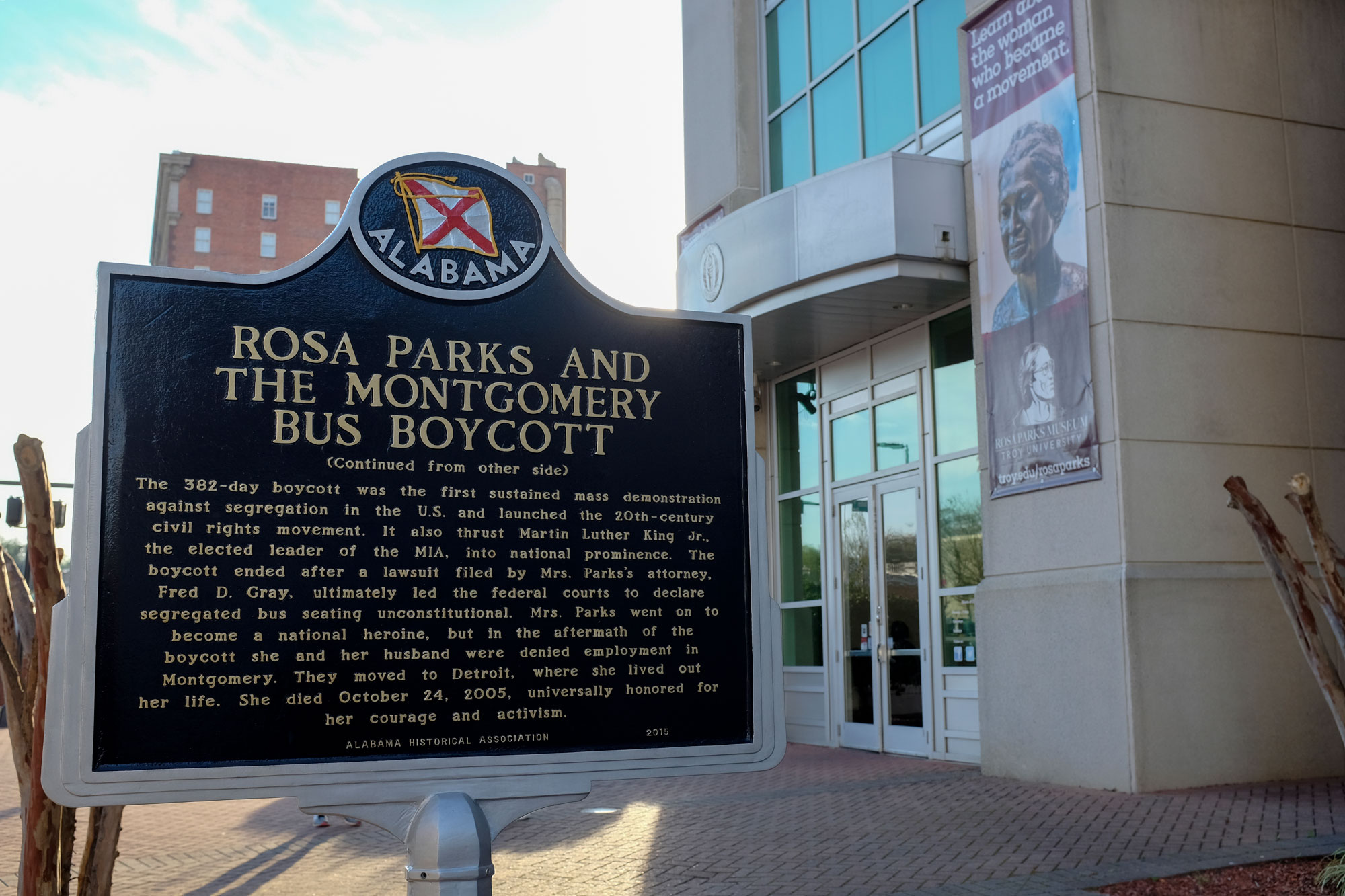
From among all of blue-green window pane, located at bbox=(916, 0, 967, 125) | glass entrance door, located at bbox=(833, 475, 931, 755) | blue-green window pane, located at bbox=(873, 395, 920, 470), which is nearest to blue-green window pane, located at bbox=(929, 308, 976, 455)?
blue-green window pane, located at bbox=(873, 395, 920, 470)

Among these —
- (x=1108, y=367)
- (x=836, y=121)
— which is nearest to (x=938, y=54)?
(x=836, y=121)

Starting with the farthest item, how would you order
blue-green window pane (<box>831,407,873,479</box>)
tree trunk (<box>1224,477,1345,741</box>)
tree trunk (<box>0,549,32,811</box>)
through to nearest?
blue-green window pane (<box>831,407,873,479</box>) → tree trunk (<box>1224,477,1345,741</box>) → tree trunk (<box>0,549,32,811</box>)

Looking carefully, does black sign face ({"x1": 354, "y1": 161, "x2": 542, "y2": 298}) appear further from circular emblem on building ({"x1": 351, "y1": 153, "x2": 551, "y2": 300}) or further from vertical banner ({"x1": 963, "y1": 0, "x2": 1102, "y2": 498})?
vertical banner ({"x1": 963, "y1": 0, "x2": 1102, "y2": 498})

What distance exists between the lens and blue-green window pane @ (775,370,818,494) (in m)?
15.8

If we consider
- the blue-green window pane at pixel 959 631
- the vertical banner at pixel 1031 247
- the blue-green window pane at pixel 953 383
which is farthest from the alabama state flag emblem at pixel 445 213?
the blue-green window pane at pixel 959 631

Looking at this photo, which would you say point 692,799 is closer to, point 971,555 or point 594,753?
point 971,555

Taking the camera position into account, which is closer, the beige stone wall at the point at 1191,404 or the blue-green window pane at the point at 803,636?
the beige stone wall at the point at 1191,404

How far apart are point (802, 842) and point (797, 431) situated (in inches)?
341

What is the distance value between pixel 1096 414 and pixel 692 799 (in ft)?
15.9

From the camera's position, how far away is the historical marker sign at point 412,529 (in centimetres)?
307

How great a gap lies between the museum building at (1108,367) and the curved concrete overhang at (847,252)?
0.04 metres

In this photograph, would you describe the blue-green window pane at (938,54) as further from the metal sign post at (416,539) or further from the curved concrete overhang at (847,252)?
the metal sign post at (416,539)

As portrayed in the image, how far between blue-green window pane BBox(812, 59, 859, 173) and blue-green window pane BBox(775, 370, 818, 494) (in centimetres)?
278

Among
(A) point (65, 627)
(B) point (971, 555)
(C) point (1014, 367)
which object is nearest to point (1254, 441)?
(C) point (1014, 367)
